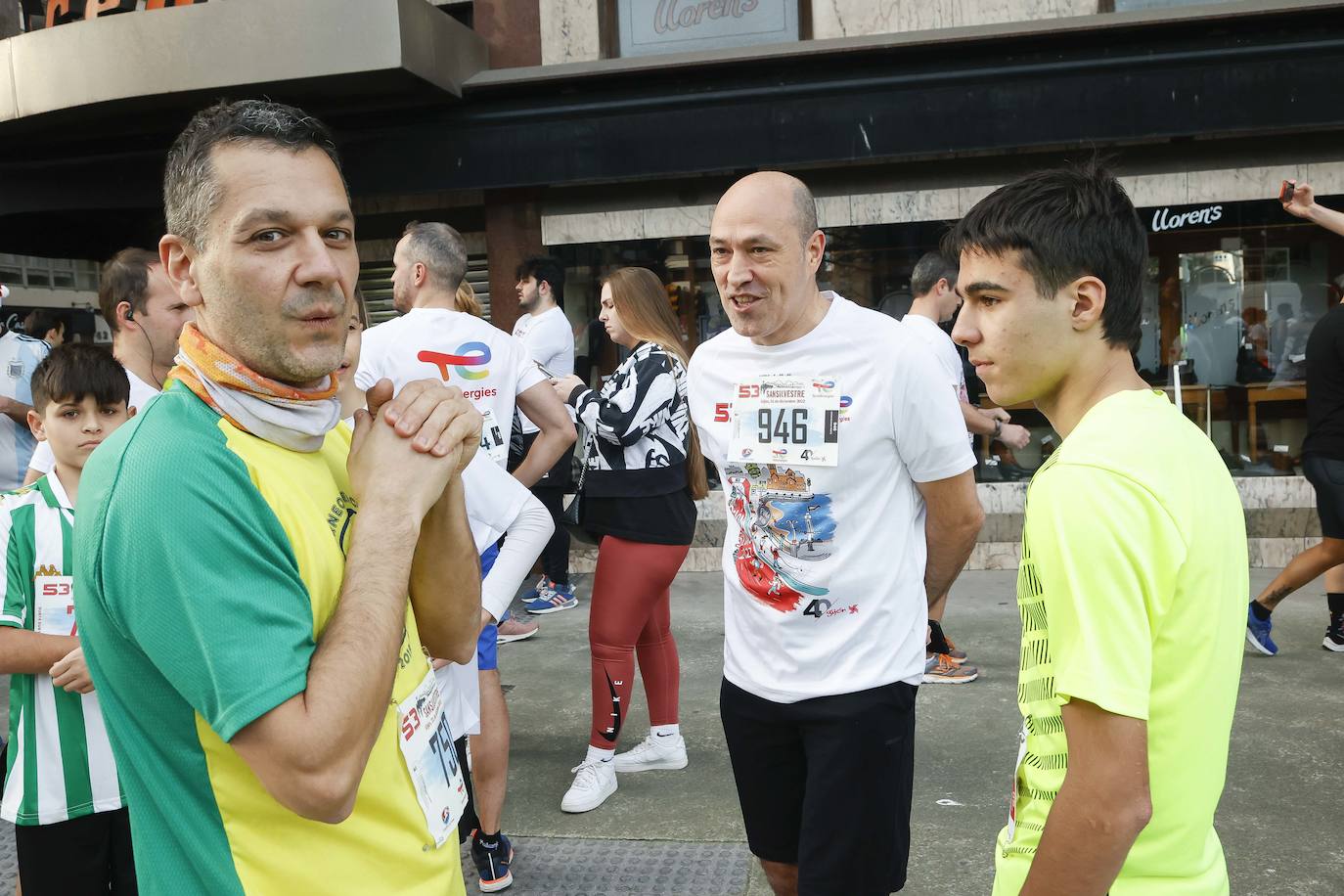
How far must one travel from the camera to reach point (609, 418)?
4480 mm

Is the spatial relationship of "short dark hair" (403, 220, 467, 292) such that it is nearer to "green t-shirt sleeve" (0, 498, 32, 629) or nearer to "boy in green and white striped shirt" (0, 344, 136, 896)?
"boy in green and white striped shirt" (0, 344, 136, 896)

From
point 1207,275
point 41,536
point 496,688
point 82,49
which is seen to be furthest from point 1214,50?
point 82,49

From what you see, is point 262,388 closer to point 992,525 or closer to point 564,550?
point 564,550

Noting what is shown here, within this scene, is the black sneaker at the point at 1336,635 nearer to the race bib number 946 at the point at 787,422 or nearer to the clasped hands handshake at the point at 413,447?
the race bib number 946 at the point at 787,422

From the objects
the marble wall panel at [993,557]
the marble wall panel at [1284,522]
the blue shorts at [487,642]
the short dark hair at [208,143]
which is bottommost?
the marble wall panel at [993,557]

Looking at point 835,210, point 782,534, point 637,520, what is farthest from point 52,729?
point 835,210

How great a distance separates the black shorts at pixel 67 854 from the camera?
2.52 meters

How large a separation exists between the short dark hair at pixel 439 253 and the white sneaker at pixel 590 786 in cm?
207

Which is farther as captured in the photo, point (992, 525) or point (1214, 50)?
point (992, 525)

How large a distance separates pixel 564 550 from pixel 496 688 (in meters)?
3.82

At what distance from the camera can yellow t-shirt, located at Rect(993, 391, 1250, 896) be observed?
1.34 metres

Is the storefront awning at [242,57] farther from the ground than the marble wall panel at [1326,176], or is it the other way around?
the storefront awning at [242,57]

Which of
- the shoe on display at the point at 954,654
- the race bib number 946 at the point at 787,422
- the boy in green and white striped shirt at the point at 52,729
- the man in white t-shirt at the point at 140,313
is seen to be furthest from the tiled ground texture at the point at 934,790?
the man in white t-shirt at the point at 140,313

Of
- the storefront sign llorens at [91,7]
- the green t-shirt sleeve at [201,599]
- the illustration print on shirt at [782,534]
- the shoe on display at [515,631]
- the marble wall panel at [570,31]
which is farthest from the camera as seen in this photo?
the storefront sign llorens at [91,7]
